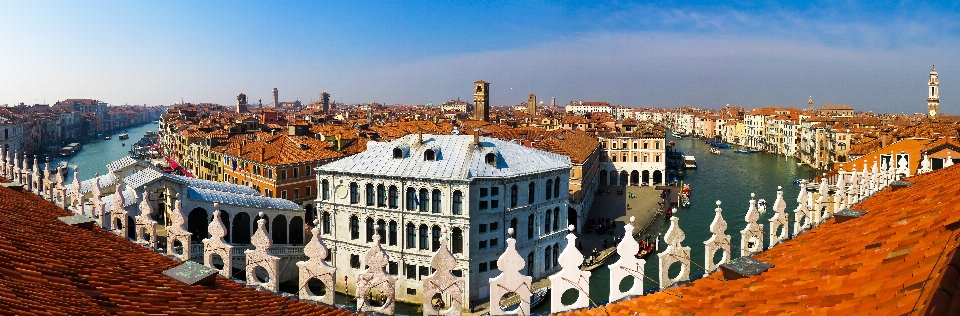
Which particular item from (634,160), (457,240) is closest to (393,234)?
(457,240)

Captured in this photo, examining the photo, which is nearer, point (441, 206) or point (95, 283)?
point (95, 283)

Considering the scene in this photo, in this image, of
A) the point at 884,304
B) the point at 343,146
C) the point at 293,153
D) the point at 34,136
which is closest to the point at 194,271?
the point at 884,304

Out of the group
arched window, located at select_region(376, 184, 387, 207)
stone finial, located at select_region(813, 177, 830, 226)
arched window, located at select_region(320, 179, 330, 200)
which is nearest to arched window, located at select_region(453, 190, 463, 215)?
arched window, located at select_region(376, 184, 387, 207)

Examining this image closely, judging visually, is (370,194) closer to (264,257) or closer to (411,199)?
(411,199)

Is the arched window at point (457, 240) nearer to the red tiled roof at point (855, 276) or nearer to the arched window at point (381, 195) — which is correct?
the arched window at point (381, 195)

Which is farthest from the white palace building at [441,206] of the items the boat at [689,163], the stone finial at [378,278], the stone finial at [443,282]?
the boat at [689,163]

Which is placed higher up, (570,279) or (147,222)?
(147,222)

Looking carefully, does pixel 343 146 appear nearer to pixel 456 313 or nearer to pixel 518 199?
pixel 518 199
